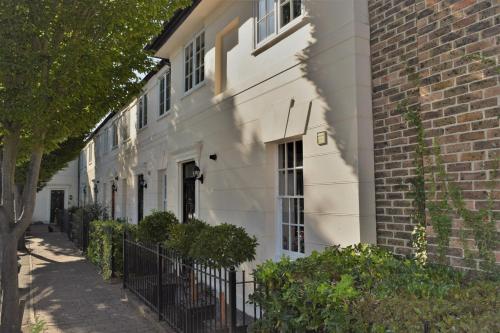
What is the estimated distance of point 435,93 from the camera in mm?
3928

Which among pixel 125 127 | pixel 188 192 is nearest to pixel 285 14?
pixel 188 192

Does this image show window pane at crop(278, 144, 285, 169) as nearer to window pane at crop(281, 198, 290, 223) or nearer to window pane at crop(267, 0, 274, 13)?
window pane at crop(281, 198, 290, 223)

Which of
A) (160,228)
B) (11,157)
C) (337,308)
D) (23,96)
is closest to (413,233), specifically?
(337,308)

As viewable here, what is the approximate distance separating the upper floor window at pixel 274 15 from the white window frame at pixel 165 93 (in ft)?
16.7

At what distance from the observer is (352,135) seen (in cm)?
486

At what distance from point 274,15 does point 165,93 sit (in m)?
6.40

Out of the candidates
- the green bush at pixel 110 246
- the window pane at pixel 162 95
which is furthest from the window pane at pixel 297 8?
the window pane at pixel 162 95

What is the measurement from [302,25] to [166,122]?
22.1 ft

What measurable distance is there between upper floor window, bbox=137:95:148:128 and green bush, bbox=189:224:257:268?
30.2 feet

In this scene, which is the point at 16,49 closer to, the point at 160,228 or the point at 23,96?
the point at 23,96

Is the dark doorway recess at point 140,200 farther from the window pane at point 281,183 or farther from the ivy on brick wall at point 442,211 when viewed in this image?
the ivy on brick wall at point 442,211

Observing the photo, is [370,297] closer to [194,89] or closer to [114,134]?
[194,89]

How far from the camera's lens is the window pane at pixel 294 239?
20.5 ft

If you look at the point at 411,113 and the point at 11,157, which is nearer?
the point at 411,113
